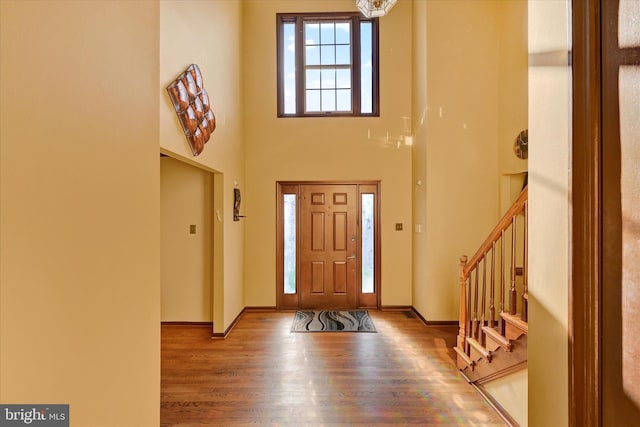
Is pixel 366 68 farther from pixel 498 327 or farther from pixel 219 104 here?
pixel 498 327

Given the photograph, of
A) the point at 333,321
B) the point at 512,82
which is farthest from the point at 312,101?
the point at 333,321

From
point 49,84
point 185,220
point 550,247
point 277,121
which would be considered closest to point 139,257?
point 49,84

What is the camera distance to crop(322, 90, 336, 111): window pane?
502 cm

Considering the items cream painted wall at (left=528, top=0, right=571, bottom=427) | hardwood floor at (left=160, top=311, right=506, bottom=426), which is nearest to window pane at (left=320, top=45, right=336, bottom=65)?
cream painted wall at (left=528, top=0, right=571, bottom=427)

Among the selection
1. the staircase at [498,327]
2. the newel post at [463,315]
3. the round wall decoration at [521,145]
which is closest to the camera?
the staircase at [498,327]

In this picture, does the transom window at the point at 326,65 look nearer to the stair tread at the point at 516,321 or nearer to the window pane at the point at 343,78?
the window pane at the point at 343,78

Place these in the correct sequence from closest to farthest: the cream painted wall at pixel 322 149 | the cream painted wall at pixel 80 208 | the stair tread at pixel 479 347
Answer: the cream painted wall at pixel 80 208 < the stair tread at pixel 479 347 < the cream painted wall at pixel 322 149

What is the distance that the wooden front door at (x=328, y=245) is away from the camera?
4.95 meters

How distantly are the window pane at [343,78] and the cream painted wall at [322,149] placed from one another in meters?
0.54

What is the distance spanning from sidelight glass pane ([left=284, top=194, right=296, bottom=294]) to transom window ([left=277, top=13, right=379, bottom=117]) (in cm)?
141

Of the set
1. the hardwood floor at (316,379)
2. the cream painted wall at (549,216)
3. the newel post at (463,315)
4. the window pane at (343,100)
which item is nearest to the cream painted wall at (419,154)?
the hardwood floor at (316,379)

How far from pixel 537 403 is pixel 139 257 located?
75.3 inches

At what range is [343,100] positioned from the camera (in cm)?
503

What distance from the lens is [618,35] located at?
3.40ft
